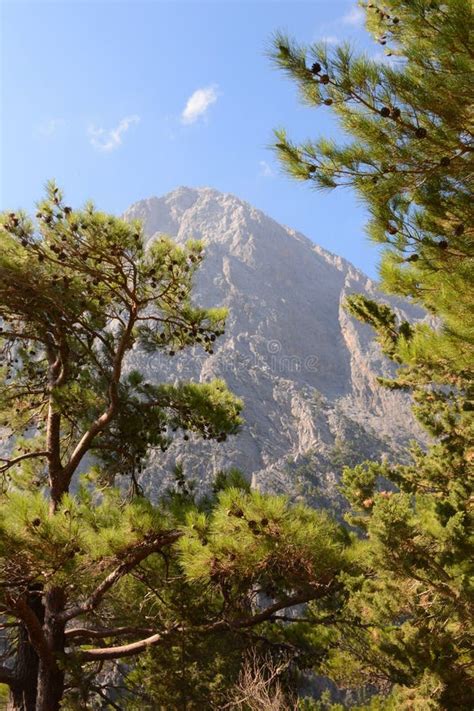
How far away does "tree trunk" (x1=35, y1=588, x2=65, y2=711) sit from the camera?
12.0 feet

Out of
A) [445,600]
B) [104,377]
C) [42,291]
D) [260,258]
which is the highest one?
[260,258]

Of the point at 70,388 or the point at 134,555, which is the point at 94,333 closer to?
the point at 70,388

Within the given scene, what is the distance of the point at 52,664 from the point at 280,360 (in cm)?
9316

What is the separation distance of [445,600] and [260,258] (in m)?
119

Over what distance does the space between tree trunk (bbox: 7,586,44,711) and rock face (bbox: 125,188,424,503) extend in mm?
41498

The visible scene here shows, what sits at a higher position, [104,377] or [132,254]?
[132,254]

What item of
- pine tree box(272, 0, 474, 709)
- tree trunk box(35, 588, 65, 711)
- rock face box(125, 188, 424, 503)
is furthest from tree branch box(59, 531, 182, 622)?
rock face box(125, 188, 424, 503)

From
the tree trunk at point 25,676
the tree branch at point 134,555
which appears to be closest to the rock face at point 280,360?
the tree trunk at point 25,676

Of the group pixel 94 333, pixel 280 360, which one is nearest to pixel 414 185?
pixel 94 333

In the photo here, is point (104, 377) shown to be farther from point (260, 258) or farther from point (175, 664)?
point (260, 258)

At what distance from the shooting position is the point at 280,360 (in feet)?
316

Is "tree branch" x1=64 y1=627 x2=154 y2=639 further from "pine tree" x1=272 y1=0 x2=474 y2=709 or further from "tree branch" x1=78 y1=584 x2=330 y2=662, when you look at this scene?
"pine tree" x1=272 y1=0 x2=474 y2=709

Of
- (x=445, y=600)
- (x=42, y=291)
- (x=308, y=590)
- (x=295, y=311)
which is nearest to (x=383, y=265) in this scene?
(x=308, y=590)

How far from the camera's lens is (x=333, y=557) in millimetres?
3355
